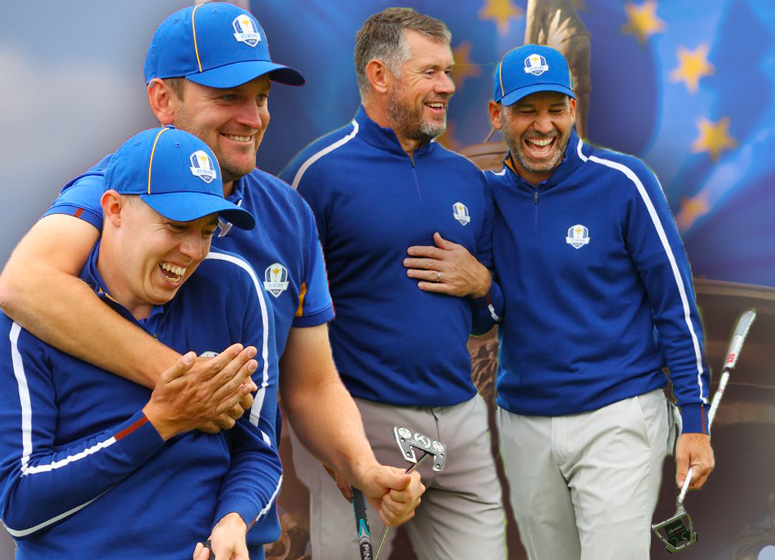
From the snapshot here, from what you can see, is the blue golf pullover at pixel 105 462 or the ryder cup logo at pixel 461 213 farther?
the ryder cup logo at pixel 461 213

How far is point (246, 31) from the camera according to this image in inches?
83.4

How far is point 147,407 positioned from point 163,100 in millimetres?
768

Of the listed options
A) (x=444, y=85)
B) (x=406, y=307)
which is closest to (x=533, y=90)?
(x=444, y=85)

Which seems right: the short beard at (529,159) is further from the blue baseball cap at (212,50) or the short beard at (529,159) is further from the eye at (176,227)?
the eye at (176,227)

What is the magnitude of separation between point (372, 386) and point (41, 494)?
1344 mm

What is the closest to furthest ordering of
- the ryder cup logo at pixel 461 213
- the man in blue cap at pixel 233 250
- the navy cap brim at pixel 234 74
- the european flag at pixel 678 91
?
the man in blue cap at pixel 233 250 < the navy cap brim at pixel 234 74 < the ryder cup logo at pixel 461 213 < the european flag at pixel 678 91

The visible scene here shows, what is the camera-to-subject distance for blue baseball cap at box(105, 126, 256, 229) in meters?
1.72

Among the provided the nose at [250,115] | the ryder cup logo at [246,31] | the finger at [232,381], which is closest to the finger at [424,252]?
the nose at [250,115]

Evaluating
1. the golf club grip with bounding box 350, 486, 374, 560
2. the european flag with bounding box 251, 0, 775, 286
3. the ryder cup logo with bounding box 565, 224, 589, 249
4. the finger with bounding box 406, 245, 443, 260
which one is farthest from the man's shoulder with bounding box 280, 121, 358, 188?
the golf club grip with bounding box 350, 486, 374, 560

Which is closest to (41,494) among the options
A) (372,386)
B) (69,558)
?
(69,558)

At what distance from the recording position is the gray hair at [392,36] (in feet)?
10.2

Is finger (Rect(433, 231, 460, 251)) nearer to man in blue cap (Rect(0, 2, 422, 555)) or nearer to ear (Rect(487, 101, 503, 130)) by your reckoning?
ear (Rect(487, 101, 503, 130))

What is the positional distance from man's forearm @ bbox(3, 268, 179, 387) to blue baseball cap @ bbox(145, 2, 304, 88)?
1.80 ft

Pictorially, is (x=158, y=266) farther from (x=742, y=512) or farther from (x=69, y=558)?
(x=742, y=512)
